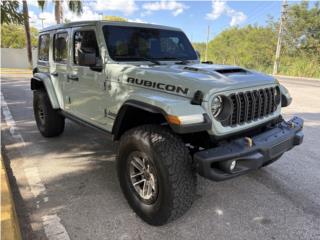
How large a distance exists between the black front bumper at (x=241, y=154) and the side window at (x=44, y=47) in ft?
12.9

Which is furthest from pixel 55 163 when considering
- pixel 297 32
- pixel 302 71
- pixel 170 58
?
pixel 297 32

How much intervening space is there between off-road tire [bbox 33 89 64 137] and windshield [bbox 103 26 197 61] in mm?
2149

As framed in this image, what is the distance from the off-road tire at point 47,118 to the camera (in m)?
5.30

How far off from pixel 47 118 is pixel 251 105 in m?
3.75

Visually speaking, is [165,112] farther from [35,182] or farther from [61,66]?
[61,66]

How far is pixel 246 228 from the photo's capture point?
2.83 m

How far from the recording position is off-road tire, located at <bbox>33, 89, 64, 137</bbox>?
5301mm

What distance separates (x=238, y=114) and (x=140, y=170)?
1.13m

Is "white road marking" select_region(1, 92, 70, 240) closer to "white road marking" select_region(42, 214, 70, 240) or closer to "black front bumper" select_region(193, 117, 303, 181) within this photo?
"white road marking" select_region(42, 214, 70, 240)

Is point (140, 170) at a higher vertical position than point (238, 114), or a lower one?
lower

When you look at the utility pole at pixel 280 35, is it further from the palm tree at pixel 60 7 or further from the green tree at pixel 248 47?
the palm tree at pixel 60 7

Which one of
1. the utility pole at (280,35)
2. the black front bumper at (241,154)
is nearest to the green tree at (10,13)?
the black front bumper at (241,154)

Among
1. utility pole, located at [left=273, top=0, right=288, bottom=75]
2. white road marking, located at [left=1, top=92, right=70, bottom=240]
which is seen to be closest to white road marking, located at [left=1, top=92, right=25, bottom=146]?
white road marking, located at [left=1, top=92, right=70, bottom=240]

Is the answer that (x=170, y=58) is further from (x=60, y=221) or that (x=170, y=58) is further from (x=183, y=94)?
(x=60, y=221)
